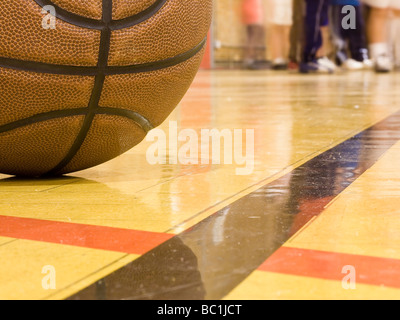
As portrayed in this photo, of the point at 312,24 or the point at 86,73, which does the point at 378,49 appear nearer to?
the point at 312,24

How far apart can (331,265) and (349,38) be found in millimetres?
11688

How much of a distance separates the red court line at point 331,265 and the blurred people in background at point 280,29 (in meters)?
11.9

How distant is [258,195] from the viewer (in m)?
1.93

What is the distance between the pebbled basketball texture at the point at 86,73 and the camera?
75.7 inches

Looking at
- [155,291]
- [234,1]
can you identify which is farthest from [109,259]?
[234,1]

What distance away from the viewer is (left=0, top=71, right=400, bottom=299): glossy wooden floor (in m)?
1.20

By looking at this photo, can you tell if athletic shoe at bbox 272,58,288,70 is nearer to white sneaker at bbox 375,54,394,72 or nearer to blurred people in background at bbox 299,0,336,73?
blurred people in background at bbox 299,0,336,73

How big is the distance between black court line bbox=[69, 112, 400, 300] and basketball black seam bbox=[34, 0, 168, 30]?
1.81ft

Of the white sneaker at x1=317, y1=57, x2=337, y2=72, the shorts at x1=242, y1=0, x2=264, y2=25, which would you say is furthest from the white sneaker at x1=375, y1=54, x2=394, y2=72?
the shorts at x1=242, y1=0, x2=264, y2=25

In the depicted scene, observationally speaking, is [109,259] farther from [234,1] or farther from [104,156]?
[234,1]

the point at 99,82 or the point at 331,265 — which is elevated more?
the point at 99,82

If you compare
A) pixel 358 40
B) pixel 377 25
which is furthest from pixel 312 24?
pixel 358 40

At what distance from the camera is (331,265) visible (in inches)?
50.7
